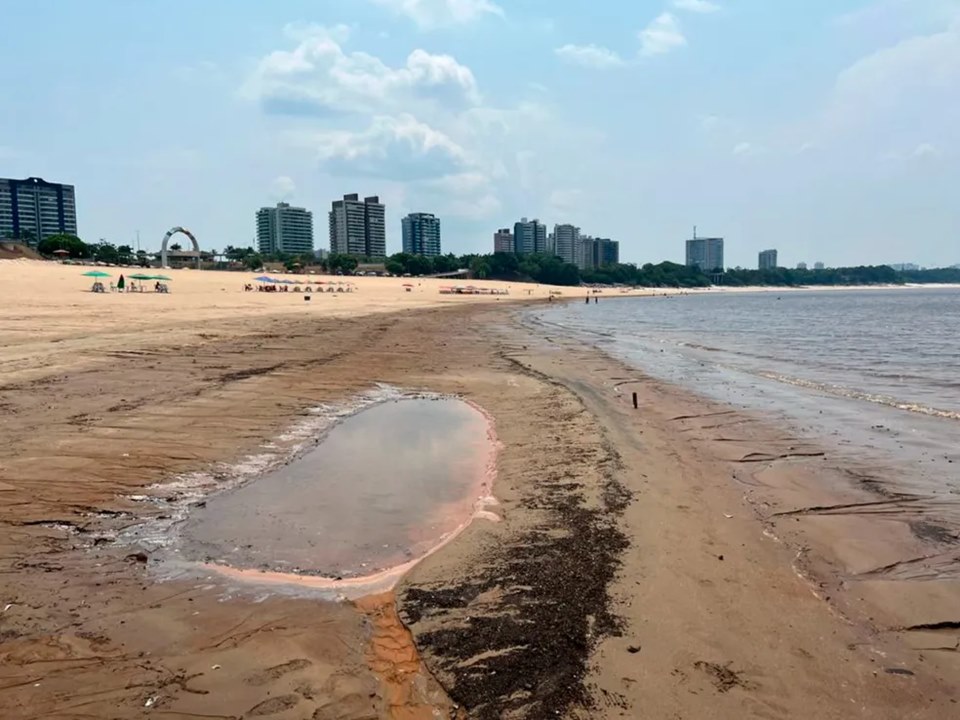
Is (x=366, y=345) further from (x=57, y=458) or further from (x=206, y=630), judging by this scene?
(x=206, y=630)

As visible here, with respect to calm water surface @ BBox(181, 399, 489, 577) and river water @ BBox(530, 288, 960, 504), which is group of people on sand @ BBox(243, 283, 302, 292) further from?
calm water surface @ BBox(181, 399, 489, 577)

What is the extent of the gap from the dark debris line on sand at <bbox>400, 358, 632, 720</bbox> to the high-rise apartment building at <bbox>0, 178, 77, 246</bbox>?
173 m

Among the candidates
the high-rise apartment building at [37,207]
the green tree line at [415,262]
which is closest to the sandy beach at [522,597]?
the green tree line at [415,262]

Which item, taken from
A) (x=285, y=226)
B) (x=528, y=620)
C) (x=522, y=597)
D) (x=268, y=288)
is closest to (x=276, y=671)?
(x=528, y=620)

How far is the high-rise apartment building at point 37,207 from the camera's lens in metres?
150

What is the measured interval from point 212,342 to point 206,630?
17.3 m

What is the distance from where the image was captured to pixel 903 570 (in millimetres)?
5535

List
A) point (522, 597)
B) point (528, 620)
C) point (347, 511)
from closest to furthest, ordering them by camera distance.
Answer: point (528, 620) < point (522, 597) < point (347, 511)

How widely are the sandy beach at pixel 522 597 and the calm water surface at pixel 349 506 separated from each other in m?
0.46

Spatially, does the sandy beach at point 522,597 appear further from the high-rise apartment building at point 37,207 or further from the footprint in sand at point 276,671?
the high-rise apartment building at point 37,207

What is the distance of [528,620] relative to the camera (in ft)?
14.3

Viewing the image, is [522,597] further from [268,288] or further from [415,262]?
[415,262]

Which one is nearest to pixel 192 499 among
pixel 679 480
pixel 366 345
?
pixel 679 480

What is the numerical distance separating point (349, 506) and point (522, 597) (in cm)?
291
